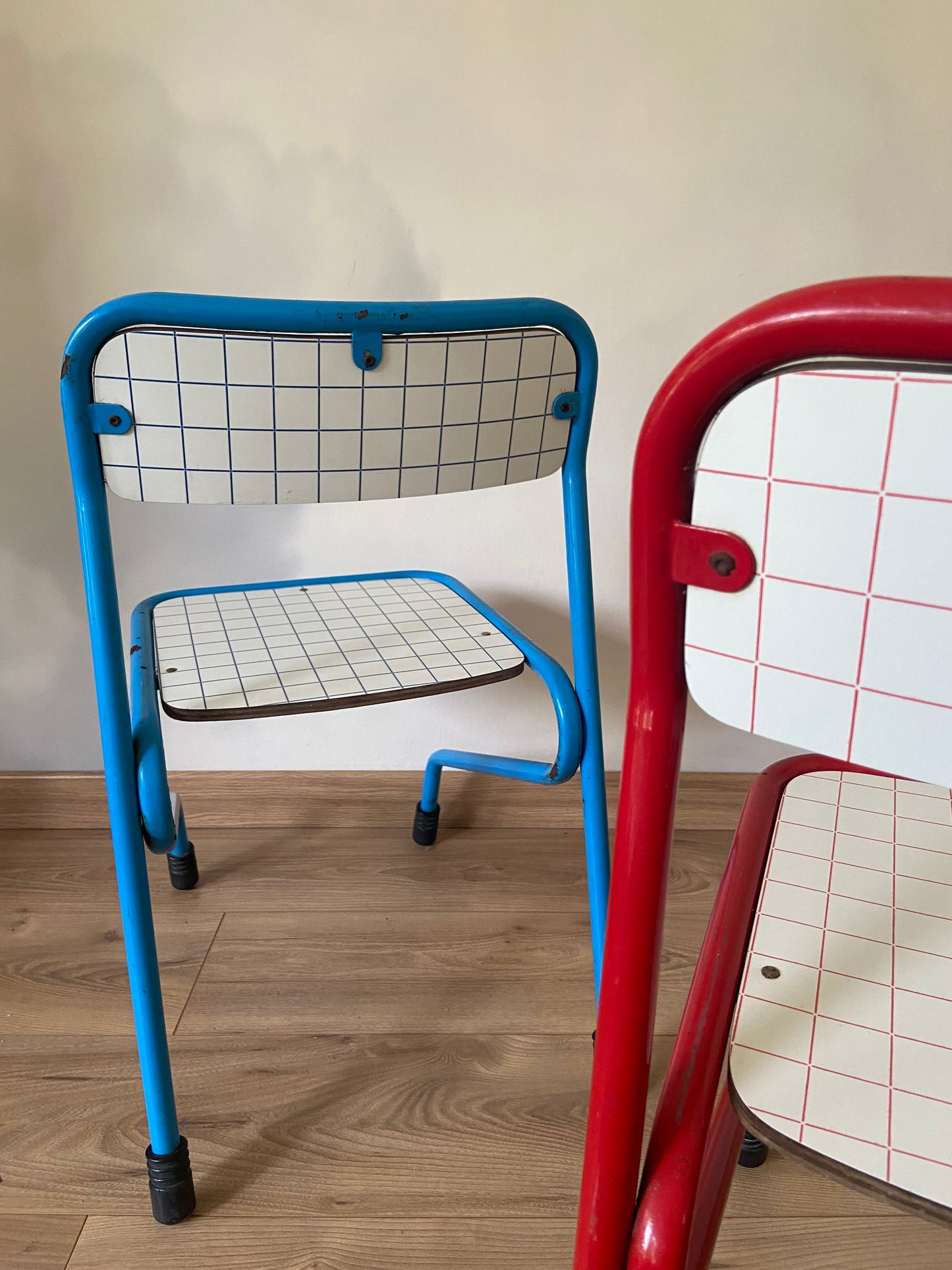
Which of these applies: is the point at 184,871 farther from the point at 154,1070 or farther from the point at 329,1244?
the point at 329,1244

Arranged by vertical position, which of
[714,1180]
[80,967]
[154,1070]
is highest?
[714,1180]

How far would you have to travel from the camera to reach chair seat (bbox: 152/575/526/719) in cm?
84

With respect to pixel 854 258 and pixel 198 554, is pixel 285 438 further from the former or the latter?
pixel 854 258

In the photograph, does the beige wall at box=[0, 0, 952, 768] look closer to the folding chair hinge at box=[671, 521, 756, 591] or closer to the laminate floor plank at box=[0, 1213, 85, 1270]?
the laminate floor plank at box=[0, 1213, 85, 1270]

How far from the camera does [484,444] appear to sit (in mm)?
809

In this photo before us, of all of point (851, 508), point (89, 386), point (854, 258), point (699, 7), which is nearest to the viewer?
point (851, 508)

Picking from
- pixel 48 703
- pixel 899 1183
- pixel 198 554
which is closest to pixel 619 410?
pixel 198 554

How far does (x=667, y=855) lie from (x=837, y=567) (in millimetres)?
139

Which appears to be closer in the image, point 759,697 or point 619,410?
point 759,697

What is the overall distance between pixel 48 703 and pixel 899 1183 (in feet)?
4.36

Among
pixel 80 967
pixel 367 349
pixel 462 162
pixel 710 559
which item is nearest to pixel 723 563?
pixel 710 559

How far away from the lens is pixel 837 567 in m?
0.30

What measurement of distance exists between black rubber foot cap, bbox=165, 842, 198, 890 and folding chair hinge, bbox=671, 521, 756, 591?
1148mm

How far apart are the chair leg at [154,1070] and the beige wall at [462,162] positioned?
64 centimetres
